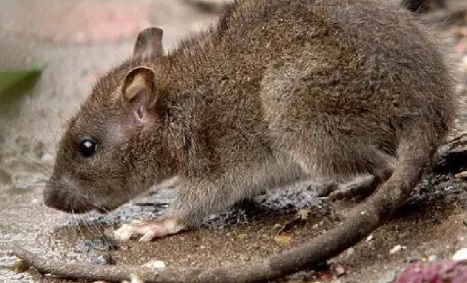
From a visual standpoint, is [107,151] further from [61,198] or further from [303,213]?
[303,213]

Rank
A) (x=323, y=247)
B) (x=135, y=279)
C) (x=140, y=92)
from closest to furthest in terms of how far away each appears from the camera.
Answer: (x=323, y=247) → (x=135, y=279) → (x=140, y=92)

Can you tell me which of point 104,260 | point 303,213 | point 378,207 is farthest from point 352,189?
point 104,260

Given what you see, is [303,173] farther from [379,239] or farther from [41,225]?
[41,225]

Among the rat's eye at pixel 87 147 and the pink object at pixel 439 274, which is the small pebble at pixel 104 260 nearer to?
the rat's eye at pixel 87 147

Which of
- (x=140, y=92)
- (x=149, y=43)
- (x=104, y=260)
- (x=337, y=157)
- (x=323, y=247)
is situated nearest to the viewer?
(x=323, y=247)

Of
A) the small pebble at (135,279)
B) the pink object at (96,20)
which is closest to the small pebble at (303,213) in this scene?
the small pebble at (135,279)

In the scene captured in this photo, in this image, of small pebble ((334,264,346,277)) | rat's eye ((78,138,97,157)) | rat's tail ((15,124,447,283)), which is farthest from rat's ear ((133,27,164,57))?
small pebble ((334,264,346,277))
